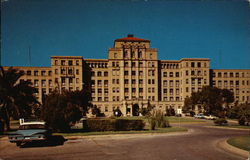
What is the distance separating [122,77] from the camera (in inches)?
2746

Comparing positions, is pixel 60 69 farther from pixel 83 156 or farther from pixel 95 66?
pixel 83 156

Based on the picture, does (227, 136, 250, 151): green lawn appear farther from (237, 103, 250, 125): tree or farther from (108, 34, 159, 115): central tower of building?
(108, 34, 159, 115): central tower of building

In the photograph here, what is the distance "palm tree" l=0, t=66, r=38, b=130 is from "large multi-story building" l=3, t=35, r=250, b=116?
47647 mm

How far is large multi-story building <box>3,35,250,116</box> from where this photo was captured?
68.7m

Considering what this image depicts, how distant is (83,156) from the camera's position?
8984 millimetres

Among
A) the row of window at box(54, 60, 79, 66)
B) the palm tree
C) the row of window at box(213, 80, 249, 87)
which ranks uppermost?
the row of window at box(54, 60, 79, 66)

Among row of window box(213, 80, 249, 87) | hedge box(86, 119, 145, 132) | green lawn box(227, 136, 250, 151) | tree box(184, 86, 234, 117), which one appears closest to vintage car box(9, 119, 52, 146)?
hedge box(86, 119, 145, 132)

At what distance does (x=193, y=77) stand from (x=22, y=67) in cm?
→ 6369

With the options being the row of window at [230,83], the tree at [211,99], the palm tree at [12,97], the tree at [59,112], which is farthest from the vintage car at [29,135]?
the row of window at [230,83]

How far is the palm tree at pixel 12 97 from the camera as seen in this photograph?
19312 mm

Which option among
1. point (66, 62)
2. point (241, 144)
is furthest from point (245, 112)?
point (66, 62)

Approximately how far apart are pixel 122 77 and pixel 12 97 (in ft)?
168

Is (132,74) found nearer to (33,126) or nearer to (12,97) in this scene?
(12,97)

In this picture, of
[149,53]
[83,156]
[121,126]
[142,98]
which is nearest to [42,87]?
[142,98]
